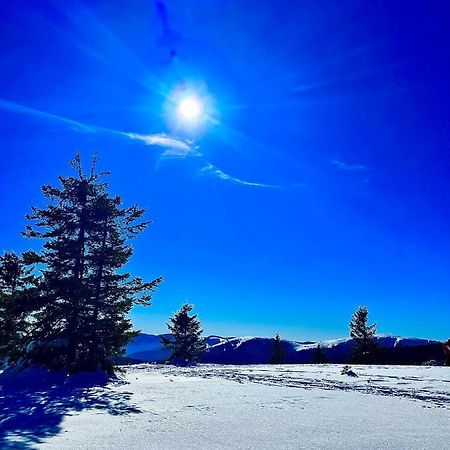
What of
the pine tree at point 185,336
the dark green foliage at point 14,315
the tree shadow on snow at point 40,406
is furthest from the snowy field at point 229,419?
the pine tree at point 185,336

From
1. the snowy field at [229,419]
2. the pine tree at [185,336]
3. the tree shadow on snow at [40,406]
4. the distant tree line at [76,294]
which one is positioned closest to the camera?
the snowy field at [229,419]

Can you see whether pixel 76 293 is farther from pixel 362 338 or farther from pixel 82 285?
pixel 362 338

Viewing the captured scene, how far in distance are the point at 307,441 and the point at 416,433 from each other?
1681 millimetres

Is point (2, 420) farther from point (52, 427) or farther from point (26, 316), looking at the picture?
point (26, 316)

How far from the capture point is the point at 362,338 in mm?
47625

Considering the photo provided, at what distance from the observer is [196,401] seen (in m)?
7.92

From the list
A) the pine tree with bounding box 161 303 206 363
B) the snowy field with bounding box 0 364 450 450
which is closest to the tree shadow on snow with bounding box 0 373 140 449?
the snowy field with bounding box 0 364 450 450

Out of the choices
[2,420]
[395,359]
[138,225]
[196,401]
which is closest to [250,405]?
[196,401]

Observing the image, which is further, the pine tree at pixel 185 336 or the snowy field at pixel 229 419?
the pine tree at pixel 185 336

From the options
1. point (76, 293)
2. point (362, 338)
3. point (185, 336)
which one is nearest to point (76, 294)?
point (76, 293)

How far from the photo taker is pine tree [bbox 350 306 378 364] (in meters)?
46.4

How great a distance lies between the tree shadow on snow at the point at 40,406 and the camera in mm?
4895

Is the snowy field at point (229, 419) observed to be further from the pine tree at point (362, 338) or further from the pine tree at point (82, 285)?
the pine tree at point (362, 338)

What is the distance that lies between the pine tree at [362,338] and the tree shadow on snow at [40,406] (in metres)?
42.3
